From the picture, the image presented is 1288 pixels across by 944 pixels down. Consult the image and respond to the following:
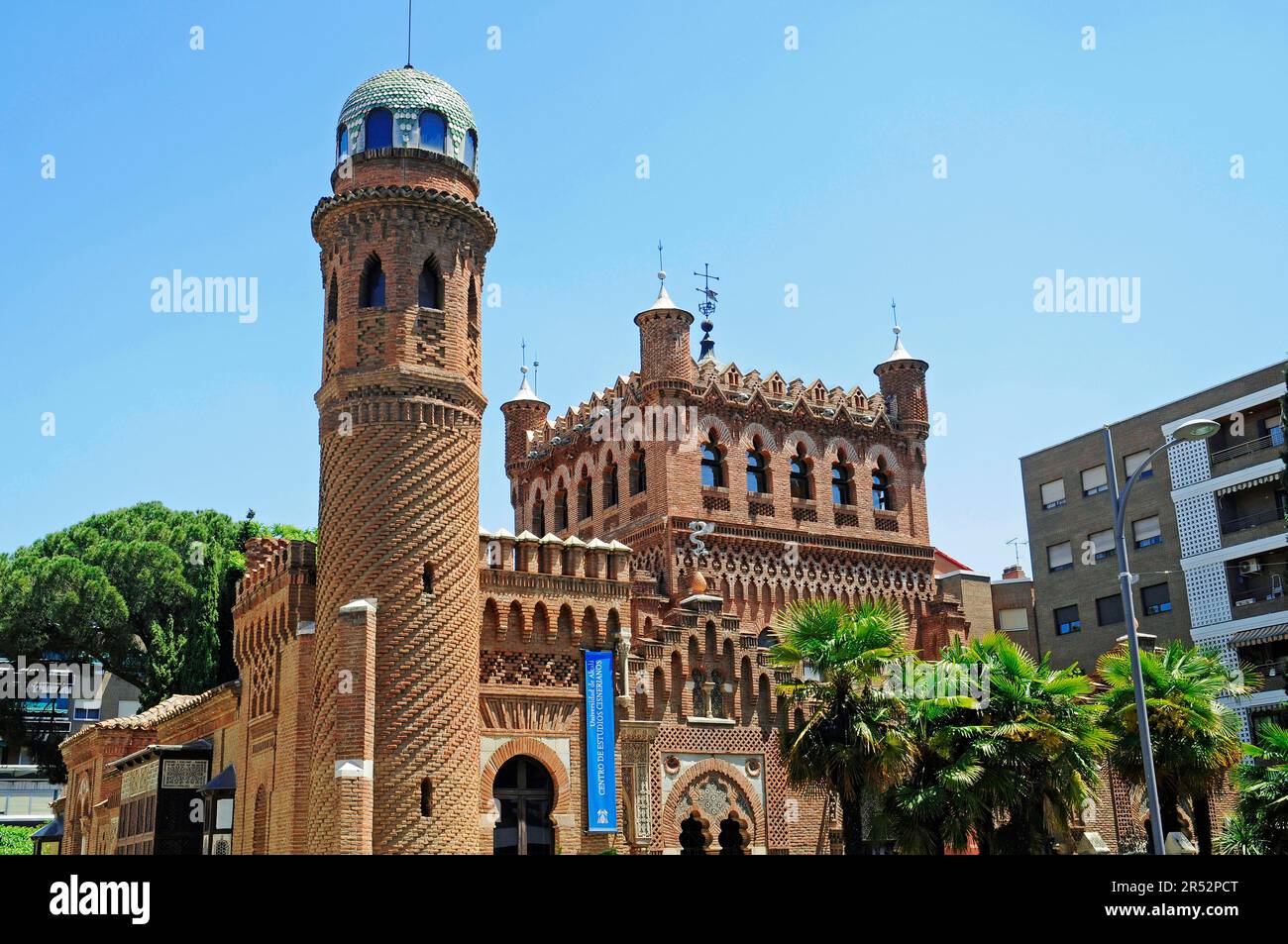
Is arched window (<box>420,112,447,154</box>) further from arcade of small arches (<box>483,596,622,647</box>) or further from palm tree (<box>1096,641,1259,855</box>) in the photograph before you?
palm tree (<box>1096,641,1259,855</box>)

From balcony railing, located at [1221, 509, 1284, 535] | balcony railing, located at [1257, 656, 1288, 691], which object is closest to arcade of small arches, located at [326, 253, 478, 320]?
balcony railing, located at [1221, 509, 1284, 535]

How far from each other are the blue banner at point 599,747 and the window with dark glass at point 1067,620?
Result: 31.3 metres

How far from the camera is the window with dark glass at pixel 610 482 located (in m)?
40.5

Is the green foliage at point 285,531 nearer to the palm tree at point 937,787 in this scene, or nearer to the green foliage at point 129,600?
the green foliage at point 129,600

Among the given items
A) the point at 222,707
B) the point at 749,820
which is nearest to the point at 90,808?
the point at 222,707

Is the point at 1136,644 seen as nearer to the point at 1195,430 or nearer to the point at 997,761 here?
the point at 1195,430

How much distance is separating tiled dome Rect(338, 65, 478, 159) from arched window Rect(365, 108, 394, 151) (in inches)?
4.0

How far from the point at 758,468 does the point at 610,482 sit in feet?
15.1

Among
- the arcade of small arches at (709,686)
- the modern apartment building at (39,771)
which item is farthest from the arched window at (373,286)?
the modern apartment building at (39,771)

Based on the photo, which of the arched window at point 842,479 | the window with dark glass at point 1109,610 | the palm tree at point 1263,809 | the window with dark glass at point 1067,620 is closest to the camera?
the palm tree at point 1263,809
